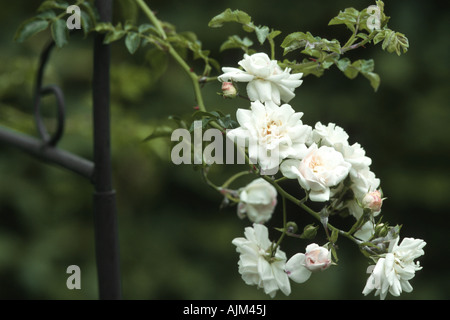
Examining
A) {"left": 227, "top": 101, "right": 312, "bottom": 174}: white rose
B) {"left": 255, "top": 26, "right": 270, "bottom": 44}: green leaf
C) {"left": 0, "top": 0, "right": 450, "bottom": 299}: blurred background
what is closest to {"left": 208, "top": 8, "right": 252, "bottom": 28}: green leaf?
{"left": 255, "top": 26, "right": 270, "bottom": 44}: green leaf

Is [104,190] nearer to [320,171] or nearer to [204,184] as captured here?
[320,171]

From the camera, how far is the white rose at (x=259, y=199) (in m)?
0.61

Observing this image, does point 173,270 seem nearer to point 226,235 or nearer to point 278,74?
point 226,235

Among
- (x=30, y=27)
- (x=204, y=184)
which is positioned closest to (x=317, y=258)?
(x=30, y=27)

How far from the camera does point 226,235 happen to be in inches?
63.9

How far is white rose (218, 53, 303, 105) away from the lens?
18.7 inches

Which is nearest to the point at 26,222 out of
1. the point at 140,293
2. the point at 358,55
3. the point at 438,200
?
the point at 140,293

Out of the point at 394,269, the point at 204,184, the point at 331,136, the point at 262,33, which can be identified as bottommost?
the point at 394,269

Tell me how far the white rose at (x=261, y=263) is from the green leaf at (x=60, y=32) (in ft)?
0.90

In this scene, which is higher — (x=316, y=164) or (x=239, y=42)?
(x=239, y=42)

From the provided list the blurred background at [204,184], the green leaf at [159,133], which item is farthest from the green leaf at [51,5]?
the blurred background at [204,184]

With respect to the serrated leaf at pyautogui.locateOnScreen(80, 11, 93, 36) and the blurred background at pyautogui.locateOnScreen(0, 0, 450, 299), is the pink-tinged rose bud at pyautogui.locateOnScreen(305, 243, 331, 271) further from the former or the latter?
the blurred background at pyautogui.locateOnScreen(0, 0, 450, 299)

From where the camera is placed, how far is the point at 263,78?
48cm

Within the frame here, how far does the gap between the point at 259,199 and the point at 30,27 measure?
29 centimetres
